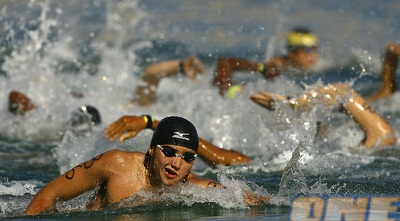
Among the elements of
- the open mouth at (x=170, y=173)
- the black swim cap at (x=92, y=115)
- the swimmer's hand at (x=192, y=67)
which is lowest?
the black swim cap at (x=92, y=115)

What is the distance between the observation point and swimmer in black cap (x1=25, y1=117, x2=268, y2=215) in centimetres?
635

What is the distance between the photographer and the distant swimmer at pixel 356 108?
32.2ft

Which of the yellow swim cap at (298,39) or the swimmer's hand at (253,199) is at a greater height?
the yellow swim cap at (298,39)

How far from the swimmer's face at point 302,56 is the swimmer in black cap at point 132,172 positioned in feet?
21.4

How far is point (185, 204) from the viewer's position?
21.9 feet

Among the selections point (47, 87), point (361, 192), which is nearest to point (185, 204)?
point (361, 192)

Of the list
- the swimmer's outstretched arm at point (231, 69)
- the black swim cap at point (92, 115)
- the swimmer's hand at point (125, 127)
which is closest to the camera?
the swimmer's hand at point (125, 127)

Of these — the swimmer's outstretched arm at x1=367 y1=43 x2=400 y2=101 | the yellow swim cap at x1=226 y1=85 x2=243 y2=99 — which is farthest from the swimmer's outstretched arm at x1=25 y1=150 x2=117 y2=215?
the swimmer's outstretched arm at x1=367 y1=43 x2=400 y2=101

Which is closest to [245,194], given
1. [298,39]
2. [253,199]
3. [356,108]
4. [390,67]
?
[253,199]

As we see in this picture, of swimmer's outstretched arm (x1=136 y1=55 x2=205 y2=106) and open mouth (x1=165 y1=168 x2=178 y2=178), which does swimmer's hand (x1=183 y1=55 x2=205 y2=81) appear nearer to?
swimmer's outstretched arm (x1=136 y1=55 x2=205 y2=106)

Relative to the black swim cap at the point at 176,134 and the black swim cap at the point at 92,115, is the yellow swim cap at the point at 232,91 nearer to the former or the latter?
the black swim cap at the point at 92,115

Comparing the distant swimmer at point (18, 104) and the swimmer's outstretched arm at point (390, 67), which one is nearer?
the swimmer's outstretched arm at point (390, 67)

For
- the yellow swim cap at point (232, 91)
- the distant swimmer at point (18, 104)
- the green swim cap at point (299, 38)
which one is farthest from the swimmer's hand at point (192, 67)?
the distant swimmer at point (18, 104)

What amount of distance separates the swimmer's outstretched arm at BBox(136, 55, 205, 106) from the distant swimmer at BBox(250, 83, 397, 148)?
2.94m
